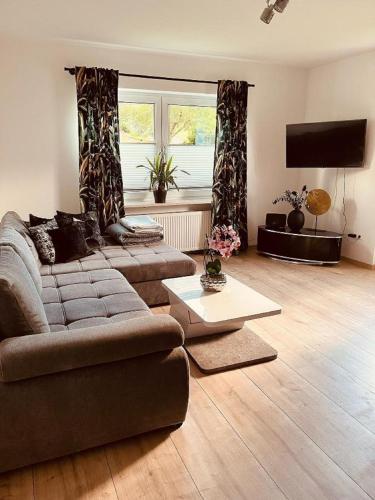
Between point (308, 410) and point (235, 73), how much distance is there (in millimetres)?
4298

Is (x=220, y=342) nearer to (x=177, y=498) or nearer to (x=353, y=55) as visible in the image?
(x=177, y=498)

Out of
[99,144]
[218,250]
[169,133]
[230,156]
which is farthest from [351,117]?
[218,250]

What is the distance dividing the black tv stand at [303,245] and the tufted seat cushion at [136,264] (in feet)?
6.26

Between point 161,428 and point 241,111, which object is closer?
point 161,428

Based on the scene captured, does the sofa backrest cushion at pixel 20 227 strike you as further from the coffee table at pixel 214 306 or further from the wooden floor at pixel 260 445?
the wooden floor at pixel 260 445

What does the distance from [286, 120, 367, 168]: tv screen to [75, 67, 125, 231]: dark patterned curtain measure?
233 centimetres

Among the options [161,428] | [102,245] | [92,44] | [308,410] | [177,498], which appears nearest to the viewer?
[177,498]

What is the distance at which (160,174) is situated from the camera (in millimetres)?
4773

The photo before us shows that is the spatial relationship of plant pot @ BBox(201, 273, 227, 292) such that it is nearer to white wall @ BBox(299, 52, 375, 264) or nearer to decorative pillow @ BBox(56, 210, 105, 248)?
decorative pillow @ BBox(56, 210, 105, 248)

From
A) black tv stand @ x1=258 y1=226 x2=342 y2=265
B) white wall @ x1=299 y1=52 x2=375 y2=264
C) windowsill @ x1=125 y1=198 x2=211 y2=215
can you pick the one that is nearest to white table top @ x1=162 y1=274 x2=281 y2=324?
windowsill @ x1=125 y1=198 x2=211 y2=215

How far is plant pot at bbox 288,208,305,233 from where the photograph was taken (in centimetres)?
502

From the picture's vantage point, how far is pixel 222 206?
512 cm

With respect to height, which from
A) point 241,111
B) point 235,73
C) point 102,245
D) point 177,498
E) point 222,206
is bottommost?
point 177,498

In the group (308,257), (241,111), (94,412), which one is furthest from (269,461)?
(241,111)
